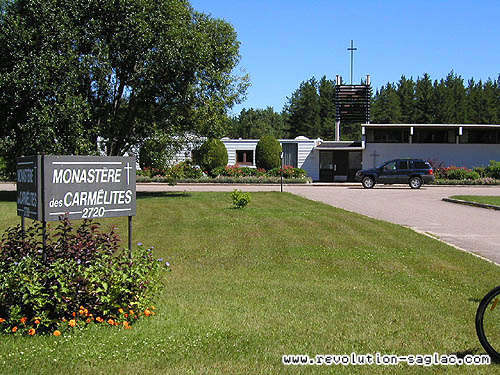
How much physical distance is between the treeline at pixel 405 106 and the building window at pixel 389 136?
3122 centimetres

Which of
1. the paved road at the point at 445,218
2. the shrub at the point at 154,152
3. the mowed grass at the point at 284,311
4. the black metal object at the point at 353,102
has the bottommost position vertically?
the paved road at the point at 445,218

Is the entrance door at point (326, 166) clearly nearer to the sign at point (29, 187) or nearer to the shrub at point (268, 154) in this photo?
the shrub at point (268, 154)

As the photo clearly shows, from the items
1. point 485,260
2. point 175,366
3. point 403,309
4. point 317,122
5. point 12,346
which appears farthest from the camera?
point 317,122

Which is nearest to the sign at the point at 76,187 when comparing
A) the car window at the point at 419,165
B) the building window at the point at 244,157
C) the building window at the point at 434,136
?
the car window at the point at 419,165

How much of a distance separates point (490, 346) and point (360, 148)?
40.4 metres

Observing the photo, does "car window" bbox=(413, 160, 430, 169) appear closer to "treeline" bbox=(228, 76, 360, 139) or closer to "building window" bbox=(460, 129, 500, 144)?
"building window" bbox=(460, 129, 500, 144)

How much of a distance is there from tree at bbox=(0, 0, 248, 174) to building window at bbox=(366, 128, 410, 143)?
71.9ft

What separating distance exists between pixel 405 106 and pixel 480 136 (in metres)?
41.3

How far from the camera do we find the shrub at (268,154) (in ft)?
145

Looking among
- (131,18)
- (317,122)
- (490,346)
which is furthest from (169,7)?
(317,122)

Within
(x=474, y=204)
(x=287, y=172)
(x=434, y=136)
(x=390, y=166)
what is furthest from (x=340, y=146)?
(x=474, y=204)

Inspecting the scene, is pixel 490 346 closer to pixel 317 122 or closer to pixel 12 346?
pixel 12 346

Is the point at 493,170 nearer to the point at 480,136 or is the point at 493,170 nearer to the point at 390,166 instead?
the point at 480,136

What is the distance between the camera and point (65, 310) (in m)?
5.08
